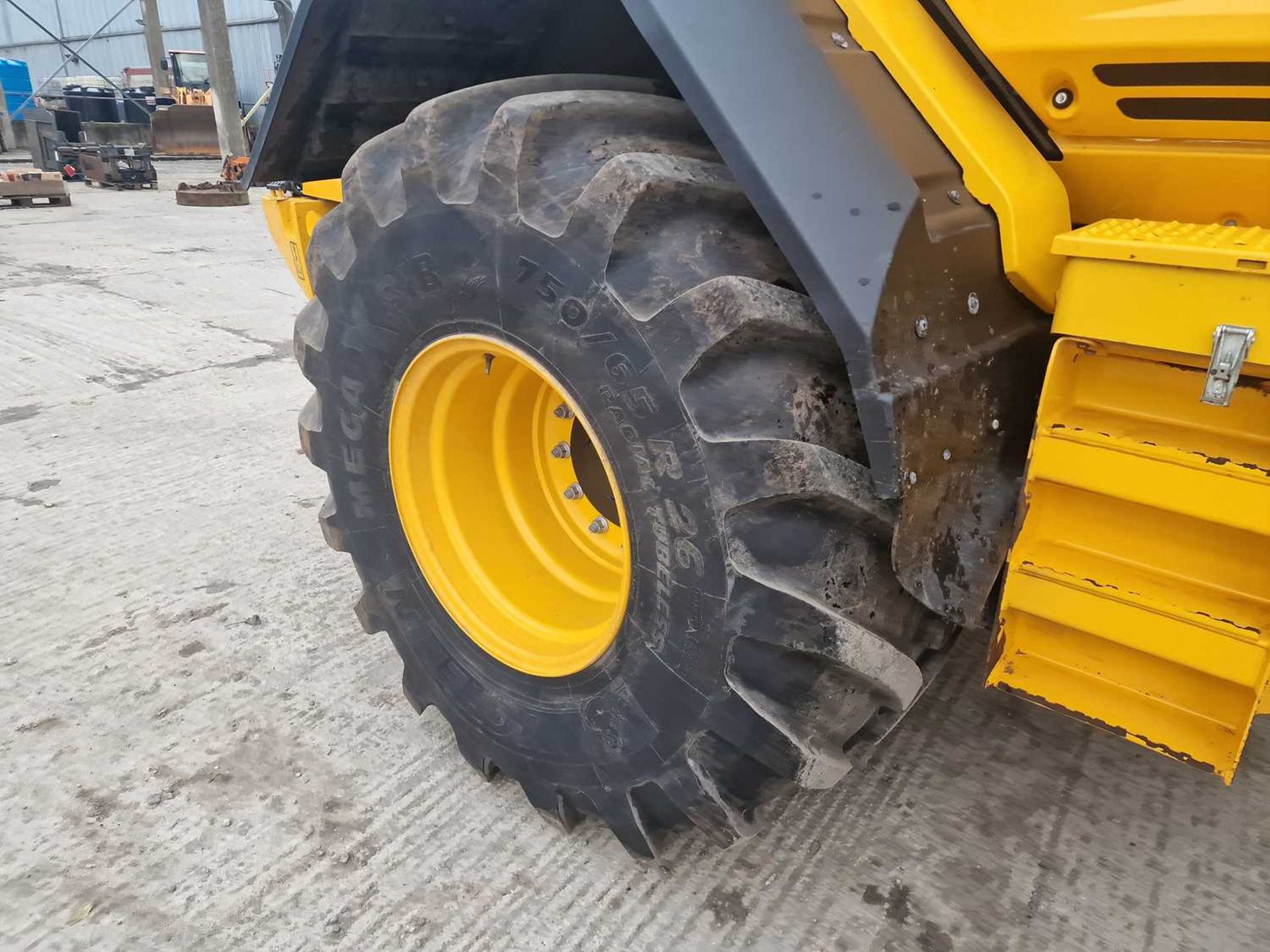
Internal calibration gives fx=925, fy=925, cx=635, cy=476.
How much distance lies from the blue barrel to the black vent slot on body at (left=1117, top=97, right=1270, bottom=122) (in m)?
25.3

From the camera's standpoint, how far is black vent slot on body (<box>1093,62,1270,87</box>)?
1120 millimetres

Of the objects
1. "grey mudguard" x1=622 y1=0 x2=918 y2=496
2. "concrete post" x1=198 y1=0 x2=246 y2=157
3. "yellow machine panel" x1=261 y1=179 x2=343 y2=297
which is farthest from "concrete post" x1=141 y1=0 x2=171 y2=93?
"grey mudguard" x1=622 y1=0 x2=918 y2=496

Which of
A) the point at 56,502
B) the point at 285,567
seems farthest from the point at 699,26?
the point at 56,502

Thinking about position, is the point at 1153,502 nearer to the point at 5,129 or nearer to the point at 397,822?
the point at 397,822

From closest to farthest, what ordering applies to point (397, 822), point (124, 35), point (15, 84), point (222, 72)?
point (397, 822) < point (222, 72) < point (15, 84) < point (124, 35)

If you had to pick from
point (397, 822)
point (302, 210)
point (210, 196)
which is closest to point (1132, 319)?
point (397, 822)

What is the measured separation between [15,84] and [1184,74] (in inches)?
1039

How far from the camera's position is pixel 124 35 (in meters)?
27.7

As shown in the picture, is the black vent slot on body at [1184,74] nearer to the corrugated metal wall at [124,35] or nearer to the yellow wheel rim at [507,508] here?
the yellow wheel rim at [507,508]

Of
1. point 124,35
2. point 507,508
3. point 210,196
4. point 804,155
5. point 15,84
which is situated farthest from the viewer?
point 124,35

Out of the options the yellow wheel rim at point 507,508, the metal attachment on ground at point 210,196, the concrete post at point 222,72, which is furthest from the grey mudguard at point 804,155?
the concrete post at point 222,72

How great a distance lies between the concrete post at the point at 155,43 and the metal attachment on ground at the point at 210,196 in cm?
939

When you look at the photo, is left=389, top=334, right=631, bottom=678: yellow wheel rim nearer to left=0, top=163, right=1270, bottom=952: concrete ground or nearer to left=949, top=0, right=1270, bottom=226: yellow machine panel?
left=0, top=163, right=1270, bottom=952: concrete ground

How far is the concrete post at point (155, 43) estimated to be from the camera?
719 inches
